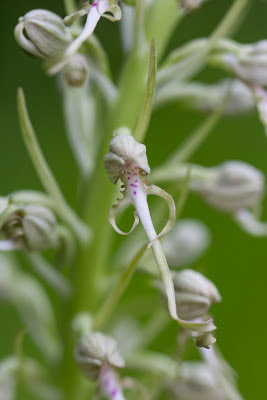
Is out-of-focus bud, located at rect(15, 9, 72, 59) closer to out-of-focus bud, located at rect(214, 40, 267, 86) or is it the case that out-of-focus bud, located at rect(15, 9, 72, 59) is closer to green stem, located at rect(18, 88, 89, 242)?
green stem, located at rect(18, 88, 89, 242)

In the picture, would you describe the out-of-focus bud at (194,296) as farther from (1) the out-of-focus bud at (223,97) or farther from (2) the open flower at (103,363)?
(1) the out-of-focus bud at (223,97)

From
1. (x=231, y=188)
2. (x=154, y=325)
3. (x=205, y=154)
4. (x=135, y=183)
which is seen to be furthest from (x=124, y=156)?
(x=205, y=154)

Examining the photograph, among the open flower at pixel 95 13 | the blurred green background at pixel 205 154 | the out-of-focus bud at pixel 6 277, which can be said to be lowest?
the blurred green background at pixel 205 154

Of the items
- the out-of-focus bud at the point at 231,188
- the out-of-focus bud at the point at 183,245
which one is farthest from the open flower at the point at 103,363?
the out-of-focus bud at the point at 183,245

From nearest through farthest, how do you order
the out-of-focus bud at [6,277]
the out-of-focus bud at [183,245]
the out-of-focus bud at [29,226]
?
the out-of-focus bud at [29,226]
the out-of-focus bud at [6,277]
the out-of-focus bud at [183,245]

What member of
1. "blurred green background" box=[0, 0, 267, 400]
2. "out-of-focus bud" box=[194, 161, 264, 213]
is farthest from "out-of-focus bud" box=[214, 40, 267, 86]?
"blurred green background" box=[0, 0, 267, 400]

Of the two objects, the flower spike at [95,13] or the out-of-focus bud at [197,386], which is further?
the out-of-focus bud at [197,386]

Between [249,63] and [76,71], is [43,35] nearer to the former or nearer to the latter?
[76,71]

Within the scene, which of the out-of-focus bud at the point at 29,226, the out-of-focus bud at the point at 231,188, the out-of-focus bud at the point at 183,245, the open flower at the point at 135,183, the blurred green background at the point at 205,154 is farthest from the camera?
the blurred green background at the point at 205,154
